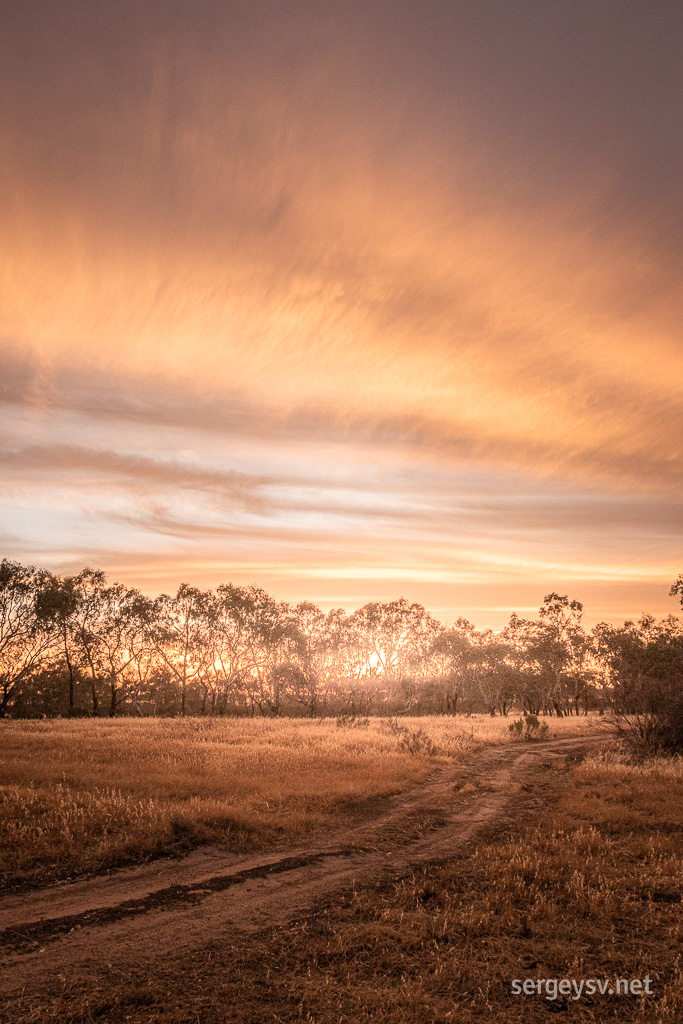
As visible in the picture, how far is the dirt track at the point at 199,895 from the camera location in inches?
260

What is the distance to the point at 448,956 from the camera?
6.73 meters

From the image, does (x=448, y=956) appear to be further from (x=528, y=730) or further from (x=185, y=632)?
(x=185, y=632)

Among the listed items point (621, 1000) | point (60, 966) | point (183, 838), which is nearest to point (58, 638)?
point (183, 838)

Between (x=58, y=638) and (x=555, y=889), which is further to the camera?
(x=58, y=638)

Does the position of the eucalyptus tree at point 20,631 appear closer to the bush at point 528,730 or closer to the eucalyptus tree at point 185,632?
the eucalyptus tree at point 185,632

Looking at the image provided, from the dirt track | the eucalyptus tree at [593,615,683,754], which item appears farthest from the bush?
the dirt track

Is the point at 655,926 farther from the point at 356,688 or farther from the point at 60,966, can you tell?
the point at 356,688

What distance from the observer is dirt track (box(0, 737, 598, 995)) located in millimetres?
6594

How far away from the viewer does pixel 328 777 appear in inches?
663

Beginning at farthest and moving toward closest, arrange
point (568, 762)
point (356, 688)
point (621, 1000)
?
point (356, 688) → point (568, 762) → point (621, 1000)

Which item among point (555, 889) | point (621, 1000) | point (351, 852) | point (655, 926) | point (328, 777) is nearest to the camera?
point (621, 1000)

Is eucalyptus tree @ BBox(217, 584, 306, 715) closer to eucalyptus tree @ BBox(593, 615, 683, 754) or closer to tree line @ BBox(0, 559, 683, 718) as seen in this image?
tree line @ BBox(0, 559, 683, 718)

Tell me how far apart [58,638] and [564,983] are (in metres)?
Answer: 56.9

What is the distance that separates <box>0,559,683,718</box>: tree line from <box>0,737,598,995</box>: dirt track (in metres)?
37.5
